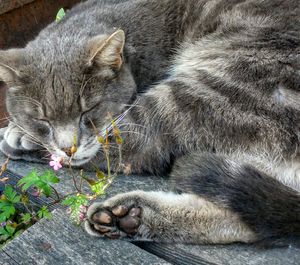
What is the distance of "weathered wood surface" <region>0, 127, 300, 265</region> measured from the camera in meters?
1.59

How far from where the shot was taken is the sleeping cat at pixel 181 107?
171 cm

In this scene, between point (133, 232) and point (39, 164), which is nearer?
point (133, 232)

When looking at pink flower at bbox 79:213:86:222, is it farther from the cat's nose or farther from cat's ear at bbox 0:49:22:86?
cat's ear at bbox 0:49:22:86

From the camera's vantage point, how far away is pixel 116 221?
1.69 meters

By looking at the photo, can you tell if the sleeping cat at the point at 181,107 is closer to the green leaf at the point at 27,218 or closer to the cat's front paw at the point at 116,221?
the cat's front paw at the point at 116,221

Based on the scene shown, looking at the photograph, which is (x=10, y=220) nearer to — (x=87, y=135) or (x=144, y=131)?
(x=87, y=135)

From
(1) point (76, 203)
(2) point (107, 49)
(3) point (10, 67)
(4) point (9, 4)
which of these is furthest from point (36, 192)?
(4) point (9, 4)

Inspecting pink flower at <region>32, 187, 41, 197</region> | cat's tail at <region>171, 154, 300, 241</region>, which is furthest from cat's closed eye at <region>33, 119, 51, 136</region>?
cat's tail at <region>171, 154, 300, 241</region>

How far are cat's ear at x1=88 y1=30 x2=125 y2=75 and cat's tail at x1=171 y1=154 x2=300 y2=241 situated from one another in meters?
0.61

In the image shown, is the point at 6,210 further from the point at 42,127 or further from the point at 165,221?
the point at 165,221

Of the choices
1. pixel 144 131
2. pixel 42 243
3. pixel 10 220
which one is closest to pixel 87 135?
pixel 144 131

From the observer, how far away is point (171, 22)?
247cm

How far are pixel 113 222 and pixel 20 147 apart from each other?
80 centimetres

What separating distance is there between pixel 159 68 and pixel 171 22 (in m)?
0.25
